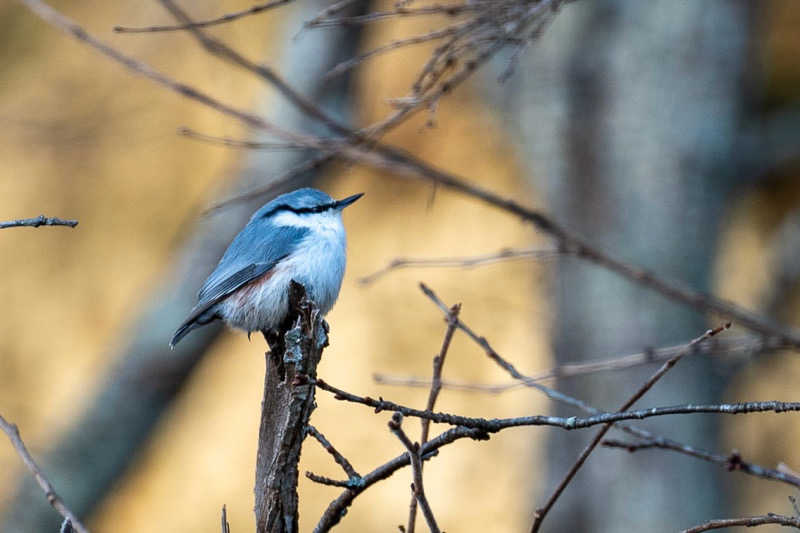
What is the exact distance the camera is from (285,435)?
55.5 inches

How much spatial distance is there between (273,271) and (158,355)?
2.83 m

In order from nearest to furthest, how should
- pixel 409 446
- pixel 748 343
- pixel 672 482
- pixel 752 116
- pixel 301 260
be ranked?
pixel 409 446 → pixel 748 343 → pixel 301 260 → pixel 672 482 → pixel 752 116

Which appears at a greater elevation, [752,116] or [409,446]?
[752,116]

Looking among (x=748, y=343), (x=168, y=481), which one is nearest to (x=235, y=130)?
(x=168, y=481)

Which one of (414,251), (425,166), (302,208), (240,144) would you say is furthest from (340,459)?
(414,251)

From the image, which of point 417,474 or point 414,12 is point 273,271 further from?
point 417,474

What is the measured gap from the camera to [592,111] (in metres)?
4.36

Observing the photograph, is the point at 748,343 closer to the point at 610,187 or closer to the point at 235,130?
the point at 610,187

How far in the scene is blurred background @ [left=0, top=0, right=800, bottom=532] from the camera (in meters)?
4.20

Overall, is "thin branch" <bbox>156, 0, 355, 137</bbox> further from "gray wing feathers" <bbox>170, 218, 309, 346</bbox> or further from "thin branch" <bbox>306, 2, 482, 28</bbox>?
"gray wing feathers" <bbox>170, 218, 309, 346</bbox>

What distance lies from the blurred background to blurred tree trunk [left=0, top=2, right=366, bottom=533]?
0.6 inches

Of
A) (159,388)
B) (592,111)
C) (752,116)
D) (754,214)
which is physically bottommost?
(159,388)

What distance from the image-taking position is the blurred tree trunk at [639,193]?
4078mm

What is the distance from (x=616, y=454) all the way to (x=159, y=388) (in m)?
2.53
